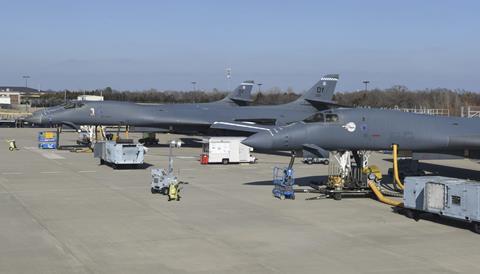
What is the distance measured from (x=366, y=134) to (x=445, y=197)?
550cm

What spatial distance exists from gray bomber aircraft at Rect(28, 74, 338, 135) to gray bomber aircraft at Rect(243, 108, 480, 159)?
2123 centimetres

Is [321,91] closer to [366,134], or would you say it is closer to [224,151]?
[224,151]

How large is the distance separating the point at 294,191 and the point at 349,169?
2.20 metres

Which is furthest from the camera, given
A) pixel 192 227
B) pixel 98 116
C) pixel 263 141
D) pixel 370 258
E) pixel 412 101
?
pixel 412 101

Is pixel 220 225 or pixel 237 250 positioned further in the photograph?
pixel 220 225

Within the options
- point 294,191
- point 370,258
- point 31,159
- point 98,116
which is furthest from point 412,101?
point 370,258

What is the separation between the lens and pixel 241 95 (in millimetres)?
62375

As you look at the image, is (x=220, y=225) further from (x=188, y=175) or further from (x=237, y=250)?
(x=188, y=175)

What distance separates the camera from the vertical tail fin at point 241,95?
59.5m

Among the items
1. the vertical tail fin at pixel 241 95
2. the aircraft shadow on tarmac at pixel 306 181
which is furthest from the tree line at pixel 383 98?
the aircraft shadow on tarmac at pixel 306 181

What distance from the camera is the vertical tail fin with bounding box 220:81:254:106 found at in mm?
59500

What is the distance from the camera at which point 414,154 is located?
25.1 metres

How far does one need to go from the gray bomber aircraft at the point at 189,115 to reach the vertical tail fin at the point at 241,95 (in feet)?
19.3

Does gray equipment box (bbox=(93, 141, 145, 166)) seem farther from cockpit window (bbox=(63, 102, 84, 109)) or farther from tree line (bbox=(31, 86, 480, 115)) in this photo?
tree line (bbox=(31, 86, 480, 115))
